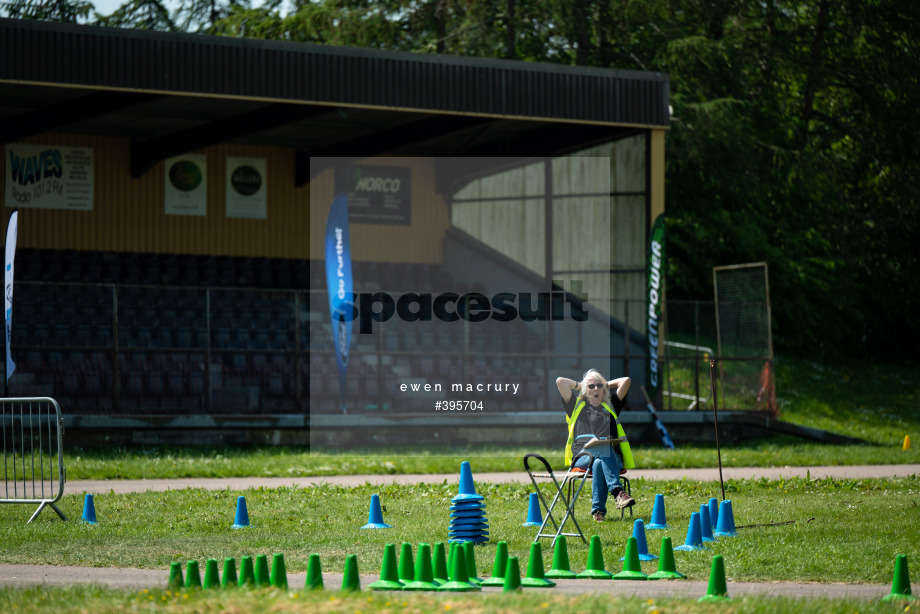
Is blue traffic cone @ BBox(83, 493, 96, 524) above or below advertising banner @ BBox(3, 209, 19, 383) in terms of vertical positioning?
below

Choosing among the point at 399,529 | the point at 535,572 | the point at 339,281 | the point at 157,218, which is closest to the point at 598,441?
the point at 399,529

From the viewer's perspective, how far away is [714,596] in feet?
23.0

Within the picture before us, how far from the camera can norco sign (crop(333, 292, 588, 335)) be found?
857 inches

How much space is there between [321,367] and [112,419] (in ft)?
12.4

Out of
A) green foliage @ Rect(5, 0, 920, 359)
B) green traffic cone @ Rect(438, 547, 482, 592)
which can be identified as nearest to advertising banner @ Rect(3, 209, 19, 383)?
green traffic cone @ Rect(438, 547, 482, 592)

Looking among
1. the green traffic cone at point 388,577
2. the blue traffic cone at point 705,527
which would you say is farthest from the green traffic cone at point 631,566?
the blue traffic cone at point 705,527

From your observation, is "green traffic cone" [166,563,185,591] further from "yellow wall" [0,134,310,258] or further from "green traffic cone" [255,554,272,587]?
"yellow wall" [0,134,310,258]

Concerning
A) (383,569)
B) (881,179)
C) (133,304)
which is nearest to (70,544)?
(383,569)

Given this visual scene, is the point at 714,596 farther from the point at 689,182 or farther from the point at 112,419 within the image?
the point at 689,182

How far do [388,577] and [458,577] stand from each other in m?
0.44

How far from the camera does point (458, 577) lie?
7.47m

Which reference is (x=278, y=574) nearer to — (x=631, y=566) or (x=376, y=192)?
(x=631, y=566)

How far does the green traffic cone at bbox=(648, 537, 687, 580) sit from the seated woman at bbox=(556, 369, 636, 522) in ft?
10.1

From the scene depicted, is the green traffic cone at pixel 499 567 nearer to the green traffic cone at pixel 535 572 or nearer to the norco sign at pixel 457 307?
the green traffic cone at pixel 535 572
